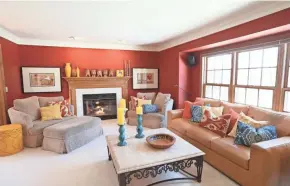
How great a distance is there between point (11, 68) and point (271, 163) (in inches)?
198

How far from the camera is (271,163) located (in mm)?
1719

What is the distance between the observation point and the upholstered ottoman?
9.47 ft

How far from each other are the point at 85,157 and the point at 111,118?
7.96ft

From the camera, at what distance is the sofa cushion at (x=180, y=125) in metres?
3.11

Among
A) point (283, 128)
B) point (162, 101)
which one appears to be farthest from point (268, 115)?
point (162, 101)

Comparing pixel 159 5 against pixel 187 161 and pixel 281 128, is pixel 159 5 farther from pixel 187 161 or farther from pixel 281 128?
pixel 281 128

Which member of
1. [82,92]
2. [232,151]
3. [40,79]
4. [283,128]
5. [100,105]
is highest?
[40,79]

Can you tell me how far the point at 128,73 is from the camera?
532 centimetres

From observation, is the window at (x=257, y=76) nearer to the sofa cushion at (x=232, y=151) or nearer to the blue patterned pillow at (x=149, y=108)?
the sofa cushion at (x=232, y=151)

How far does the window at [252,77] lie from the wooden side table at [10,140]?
4.17 metres

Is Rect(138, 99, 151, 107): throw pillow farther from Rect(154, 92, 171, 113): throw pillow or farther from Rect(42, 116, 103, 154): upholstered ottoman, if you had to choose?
Rect(42, 116, 103, 154): upholstered ottoman

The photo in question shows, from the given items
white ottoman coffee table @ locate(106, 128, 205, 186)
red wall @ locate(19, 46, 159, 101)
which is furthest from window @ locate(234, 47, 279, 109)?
red wall @ locate(19, 46, 159, 101)

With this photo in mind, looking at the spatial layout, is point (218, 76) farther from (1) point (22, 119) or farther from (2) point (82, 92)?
(1) point (22, 119)

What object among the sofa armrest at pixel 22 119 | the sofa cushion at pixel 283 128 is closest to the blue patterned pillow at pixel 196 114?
the sofa cushion at pixel 283 128
